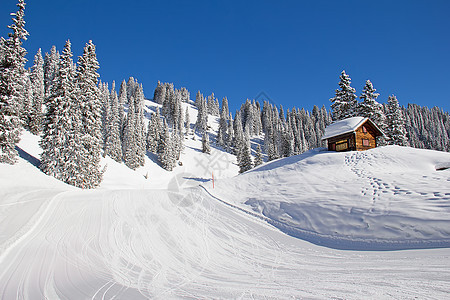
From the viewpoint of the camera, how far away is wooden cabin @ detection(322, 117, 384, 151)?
80.7 feet

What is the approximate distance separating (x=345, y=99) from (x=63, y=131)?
125ft

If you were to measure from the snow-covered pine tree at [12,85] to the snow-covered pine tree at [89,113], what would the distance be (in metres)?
4.75

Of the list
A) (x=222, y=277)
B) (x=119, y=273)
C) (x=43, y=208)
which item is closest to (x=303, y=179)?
(x=222, y=277)

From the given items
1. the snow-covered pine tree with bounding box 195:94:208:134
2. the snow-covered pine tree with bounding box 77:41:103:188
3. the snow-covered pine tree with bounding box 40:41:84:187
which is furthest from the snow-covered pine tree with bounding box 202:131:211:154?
the snow-covered pine tree with bounding box 40:41:84:187

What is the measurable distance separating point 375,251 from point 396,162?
1535 centimetres

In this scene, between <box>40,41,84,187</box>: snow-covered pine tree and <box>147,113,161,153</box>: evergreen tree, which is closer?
<box>40,41,84,187</box>: snow-covered pine tree

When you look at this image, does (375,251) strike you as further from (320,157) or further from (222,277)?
(320,157)

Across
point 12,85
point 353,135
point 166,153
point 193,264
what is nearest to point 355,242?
point 193,264

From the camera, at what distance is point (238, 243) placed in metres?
6.97

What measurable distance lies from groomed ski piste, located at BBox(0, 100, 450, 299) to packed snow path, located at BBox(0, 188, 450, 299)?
3 centimetres

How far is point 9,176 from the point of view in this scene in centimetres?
1494

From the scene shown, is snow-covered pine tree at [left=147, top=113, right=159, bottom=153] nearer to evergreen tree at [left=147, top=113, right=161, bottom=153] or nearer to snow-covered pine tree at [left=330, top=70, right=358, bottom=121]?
evergreen tree at [left=147, top=113, right=161, bottom=153]

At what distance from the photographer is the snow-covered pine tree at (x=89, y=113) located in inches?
881

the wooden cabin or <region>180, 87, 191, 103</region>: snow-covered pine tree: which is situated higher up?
<region>180, 87, 191, 103</region>: snow-covered pine tree
